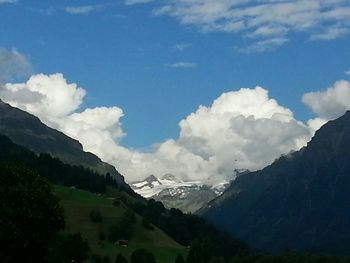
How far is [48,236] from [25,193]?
537cm

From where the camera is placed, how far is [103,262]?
188500mm

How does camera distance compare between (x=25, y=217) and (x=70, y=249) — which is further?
(x=70, y=249)

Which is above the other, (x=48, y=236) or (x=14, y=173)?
(x=14, y=173)

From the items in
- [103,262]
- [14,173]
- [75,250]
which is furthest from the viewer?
[103,262]

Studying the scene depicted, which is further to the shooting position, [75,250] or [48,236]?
[75,250]

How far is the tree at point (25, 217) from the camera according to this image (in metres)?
73.4

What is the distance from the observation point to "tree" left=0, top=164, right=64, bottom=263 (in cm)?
7344

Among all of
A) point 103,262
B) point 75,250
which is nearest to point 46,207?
point 75,250

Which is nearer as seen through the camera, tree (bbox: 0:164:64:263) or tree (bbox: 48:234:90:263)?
tree (bbox: 0:164:64:263)

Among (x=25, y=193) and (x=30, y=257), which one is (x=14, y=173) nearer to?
(x=25, y=193)

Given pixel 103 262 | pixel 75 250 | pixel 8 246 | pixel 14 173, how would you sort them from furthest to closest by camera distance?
pixel 103 262 < pixel 75 250 < pixel 14 173 < pixel 8 246

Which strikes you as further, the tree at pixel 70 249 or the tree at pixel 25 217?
the tree at pixel 70 249

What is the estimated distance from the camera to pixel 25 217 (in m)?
74.1

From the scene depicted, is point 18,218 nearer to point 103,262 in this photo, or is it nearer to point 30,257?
point 30,257
